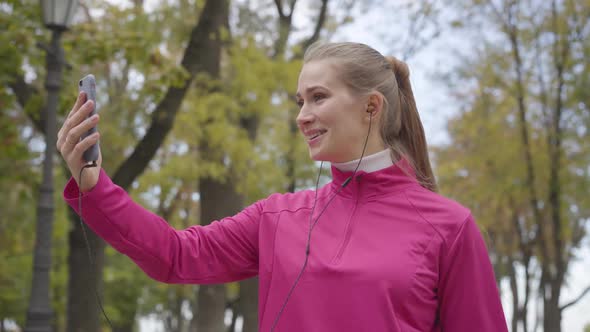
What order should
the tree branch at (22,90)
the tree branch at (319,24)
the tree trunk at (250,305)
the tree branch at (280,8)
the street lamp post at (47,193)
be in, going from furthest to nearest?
the tree branch at (280,8)
the tree trunk at (250,305)
the tree branch at (319,24)
the tree branch at (22,90)
the street lamp post at (47,193)

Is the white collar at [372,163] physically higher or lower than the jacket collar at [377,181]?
higher

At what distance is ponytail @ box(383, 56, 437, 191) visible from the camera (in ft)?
8.29

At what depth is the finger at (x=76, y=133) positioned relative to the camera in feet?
6.48

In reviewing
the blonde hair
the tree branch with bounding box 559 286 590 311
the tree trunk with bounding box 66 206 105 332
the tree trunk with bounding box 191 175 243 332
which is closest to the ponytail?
the blonde hair

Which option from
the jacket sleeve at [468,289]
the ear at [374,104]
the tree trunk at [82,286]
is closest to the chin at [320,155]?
the ear at [374,104]

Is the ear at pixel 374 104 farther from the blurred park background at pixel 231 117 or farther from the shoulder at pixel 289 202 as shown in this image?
the blurred park background at pixel 231 117

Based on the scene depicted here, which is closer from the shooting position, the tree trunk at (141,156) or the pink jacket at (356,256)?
the pink jacket at (356,256)

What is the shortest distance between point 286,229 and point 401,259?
0.41m

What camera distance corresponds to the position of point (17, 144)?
9.66m

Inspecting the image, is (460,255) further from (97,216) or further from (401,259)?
(97,216)

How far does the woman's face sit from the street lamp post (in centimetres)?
468

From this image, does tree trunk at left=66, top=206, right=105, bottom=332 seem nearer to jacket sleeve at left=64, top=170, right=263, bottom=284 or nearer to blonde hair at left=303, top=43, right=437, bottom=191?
jacket sleeve at left=64, top=170, right=263, bottom=284

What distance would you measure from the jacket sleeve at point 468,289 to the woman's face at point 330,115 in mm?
456

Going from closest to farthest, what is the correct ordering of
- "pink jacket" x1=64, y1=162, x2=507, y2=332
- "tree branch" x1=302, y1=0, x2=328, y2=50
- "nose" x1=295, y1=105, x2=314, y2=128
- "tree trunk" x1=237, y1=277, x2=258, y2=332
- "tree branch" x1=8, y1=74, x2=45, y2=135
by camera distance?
"pink jacket" x1=64, y1=162, x2=507, y2=332
"nose" x1=295, y1=105, x2=314, y2=128
"tree branch" x1=8, y1=74, x2=45, y2=135
"tree branch" x1=302, y1=0, x2=328, y2=50
"tree trunk" x1=237, y1=277, x2=258, y2=332
